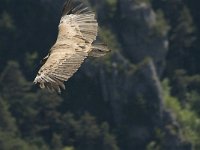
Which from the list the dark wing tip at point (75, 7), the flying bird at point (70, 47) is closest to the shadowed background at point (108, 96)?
the dark wing tip at point (75, 7)

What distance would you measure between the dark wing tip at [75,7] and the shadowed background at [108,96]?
105m

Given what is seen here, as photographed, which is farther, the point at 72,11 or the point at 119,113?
the point at 119,113

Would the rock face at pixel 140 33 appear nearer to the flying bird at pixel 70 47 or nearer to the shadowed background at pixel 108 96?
the shadowed background at pixel 108 96

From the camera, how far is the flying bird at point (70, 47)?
79.0ft

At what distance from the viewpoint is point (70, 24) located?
1115 inches

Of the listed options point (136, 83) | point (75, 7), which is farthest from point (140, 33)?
point (75, 7)

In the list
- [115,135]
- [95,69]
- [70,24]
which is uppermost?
[70,24]

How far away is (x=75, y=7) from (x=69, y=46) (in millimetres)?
3410

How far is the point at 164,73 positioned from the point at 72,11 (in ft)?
409

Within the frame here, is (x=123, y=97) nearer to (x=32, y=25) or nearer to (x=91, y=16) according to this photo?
(x=32, y=25)

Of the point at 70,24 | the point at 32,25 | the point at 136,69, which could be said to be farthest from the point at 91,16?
the point at 32,25

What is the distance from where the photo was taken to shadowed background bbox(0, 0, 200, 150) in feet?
456

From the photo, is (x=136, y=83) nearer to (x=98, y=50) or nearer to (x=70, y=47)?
(x=98, y=50)

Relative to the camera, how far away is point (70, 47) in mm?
25609
